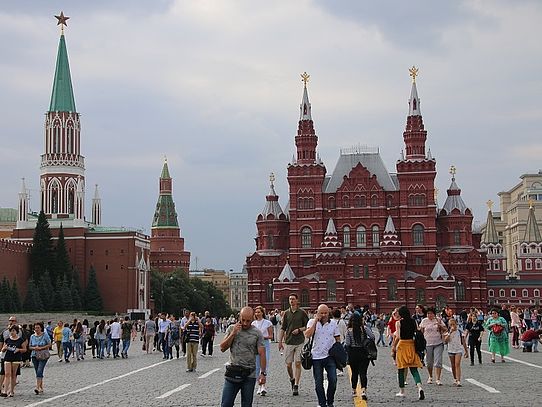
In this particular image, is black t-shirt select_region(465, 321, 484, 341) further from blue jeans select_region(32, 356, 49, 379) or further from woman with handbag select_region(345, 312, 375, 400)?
blue jeans select_region(32, 356, 49, 379)

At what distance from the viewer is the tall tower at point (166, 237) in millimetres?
151750

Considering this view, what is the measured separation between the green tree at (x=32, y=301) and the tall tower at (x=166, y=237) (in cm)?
5902

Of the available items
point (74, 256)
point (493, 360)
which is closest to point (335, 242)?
point (74, 256)

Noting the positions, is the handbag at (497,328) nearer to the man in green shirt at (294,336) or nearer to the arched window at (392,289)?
the man in green shirt at (294,336)

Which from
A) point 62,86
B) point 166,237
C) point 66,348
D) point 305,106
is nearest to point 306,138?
point 305,106

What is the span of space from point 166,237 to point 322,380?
140m

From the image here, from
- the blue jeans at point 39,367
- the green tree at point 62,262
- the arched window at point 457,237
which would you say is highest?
the arched window at point 457,237

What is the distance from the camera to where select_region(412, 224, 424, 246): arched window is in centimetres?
9788

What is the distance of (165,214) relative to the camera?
157 meters

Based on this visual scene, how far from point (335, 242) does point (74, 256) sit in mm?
29090

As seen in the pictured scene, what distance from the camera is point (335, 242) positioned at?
319ft

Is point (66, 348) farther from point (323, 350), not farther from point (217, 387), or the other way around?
point (323, 350)

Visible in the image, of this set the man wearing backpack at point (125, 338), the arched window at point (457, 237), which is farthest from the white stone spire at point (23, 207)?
the man wearing backpack at point (125, 338)

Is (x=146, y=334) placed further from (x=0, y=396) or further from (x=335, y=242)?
(x=335, y=242)
